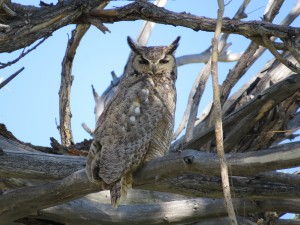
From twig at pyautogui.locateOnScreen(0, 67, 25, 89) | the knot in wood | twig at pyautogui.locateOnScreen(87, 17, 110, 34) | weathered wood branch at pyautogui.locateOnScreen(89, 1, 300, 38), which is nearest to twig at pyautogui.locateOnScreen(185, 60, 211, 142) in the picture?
weathered wood branch at pyautogui.locateOnScreen(89, 1, 300, 38)

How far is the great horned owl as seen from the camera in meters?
Result: 3.76

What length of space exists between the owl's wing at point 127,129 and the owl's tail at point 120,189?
0.18 ft

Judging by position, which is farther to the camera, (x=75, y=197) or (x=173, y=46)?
(x=173, y=46)

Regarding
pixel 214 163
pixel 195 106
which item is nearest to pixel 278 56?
pixel 214 163

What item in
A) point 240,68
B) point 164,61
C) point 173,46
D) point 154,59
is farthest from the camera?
point 240,68

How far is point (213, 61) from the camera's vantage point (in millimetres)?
2611

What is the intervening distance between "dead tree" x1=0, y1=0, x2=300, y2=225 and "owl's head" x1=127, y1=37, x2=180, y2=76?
37 cm

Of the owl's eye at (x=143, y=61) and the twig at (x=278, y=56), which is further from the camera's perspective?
the owl's eye at (x=143, y=61)

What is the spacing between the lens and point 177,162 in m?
3.23

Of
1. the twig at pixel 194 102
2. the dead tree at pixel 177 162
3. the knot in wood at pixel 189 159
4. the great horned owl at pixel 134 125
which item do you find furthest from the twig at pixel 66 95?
the knot in wood at pixel 189 159

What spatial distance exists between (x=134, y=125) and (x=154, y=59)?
0.92 m

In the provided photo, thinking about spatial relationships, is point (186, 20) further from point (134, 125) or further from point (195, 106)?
point (195, 106)

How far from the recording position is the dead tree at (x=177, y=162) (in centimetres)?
342

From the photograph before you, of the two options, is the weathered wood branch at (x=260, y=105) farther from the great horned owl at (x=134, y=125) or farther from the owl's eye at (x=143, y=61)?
the owl's eye at (x=143, y=61)
